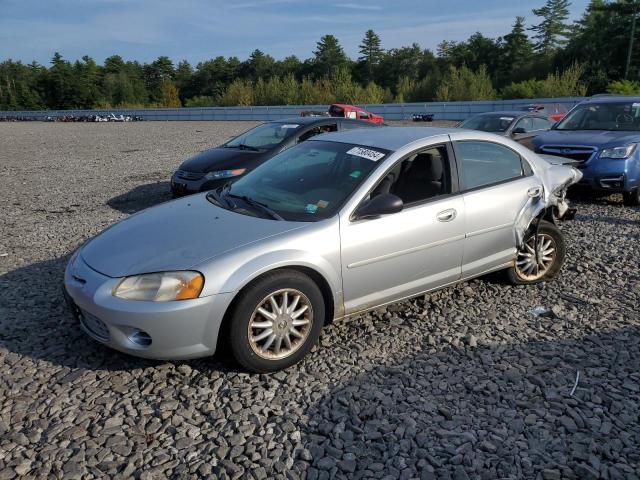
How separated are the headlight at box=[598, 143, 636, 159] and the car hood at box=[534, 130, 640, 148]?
0.09 meters

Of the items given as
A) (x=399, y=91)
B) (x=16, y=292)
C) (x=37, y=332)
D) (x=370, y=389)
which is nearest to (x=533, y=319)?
(x=370, y=389)

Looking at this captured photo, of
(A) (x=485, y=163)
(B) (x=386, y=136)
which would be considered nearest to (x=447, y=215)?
(A) (x=485, y=163)

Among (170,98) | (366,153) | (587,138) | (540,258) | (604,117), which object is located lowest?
(170,98)

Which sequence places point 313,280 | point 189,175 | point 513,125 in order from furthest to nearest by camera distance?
point 513,125
point 189,175
point 313,280

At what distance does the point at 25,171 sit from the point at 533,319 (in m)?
13.6

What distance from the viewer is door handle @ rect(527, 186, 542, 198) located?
4.87 m

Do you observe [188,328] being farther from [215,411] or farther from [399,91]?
[399,91]

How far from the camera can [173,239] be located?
372 cm

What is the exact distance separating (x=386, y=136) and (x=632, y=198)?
5641 mm

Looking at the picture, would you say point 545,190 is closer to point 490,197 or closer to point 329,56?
point 490,197

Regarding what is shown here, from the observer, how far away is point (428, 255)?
4.18 m

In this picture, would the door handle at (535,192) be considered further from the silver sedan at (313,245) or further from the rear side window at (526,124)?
the rear side window at (526,124)

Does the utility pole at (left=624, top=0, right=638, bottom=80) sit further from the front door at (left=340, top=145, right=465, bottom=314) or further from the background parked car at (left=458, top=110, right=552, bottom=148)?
the front door at (left=340, top=145, right=465, bottom=314)

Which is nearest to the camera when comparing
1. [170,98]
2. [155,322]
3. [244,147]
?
[155,322]
